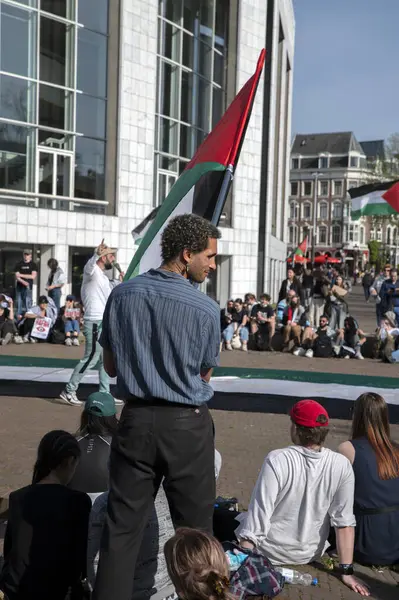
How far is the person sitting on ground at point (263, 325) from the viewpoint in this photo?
691 inches

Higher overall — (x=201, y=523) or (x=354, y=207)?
(x=354, y=207)

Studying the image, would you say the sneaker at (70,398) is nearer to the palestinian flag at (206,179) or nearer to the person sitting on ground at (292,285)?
the palestinian flag at (206,179)

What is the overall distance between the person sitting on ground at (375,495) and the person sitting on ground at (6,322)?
13.3m

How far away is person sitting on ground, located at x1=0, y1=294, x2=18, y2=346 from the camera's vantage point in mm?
17078

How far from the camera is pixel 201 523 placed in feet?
11.1

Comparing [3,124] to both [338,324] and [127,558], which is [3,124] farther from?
[127,558]

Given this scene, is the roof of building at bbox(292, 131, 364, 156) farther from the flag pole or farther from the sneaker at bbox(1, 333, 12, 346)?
the flag pole

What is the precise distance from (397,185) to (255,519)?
44.2ft

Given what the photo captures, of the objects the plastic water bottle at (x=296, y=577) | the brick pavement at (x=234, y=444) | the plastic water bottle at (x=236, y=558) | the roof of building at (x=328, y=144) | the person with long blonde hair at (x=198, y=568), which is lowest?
the brick pavement at (x=234, y=444)

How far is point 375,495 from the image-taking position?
4637 mm

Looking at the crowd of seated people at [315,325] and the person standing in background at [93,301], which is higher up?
the person standing in background at [93,301]

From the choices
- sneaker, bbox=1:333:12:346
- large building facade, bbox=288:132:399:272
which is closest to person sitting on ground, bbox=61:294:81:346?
sneaker, bbox=1:333:12:346

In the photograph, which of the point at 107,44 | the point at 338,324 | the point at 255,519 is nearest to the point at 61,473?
the point at 255,519

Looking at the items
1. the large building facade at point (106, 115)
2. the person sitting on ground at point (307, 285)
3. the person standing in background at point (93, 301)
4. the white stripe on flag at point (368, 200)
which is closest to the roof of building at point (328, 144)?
the large building facade at point (106, 115)
